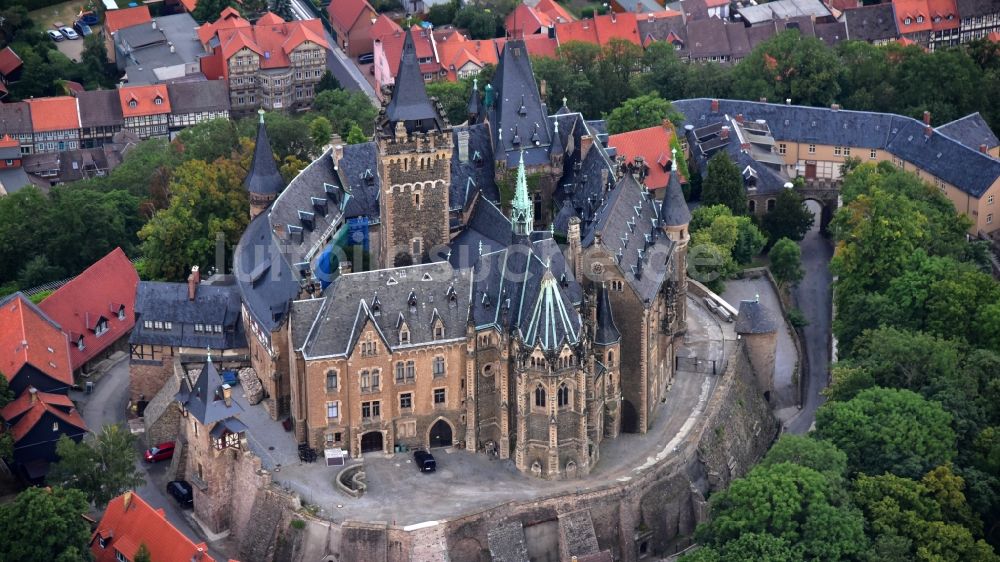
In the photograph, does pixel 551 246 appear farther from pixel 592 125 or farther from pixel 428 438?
pixel 592 125

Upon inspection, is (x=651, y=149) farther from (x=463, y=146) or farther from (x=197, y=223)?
(x=197, y=223)

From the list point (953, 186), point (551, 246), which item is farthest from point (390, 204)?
point (953, 186)

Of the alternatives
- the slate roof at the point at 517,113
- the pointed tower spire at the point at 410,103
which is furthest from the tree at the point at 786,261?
the pointed tower spire at the point at 410,103

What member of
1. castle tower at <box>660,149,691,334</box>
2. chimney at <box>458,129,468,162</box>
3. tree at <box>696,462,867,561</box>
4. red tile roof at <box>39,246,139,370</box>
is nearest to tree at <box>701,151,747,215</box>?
castle tower at <box>660,149,691,334</box>

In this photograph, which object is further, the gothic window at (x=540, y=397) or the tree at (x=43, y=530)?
the gothic window at (x=540, y=397)

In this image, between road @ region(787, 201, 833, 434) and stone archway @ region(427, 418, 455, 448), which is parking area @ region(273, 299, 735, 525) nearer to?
stone archway @ region(427, 418, 455, 448)

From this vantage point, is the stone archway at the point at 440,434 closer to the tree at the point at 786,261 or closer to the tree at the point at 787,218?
the tree at the point at 786,261
